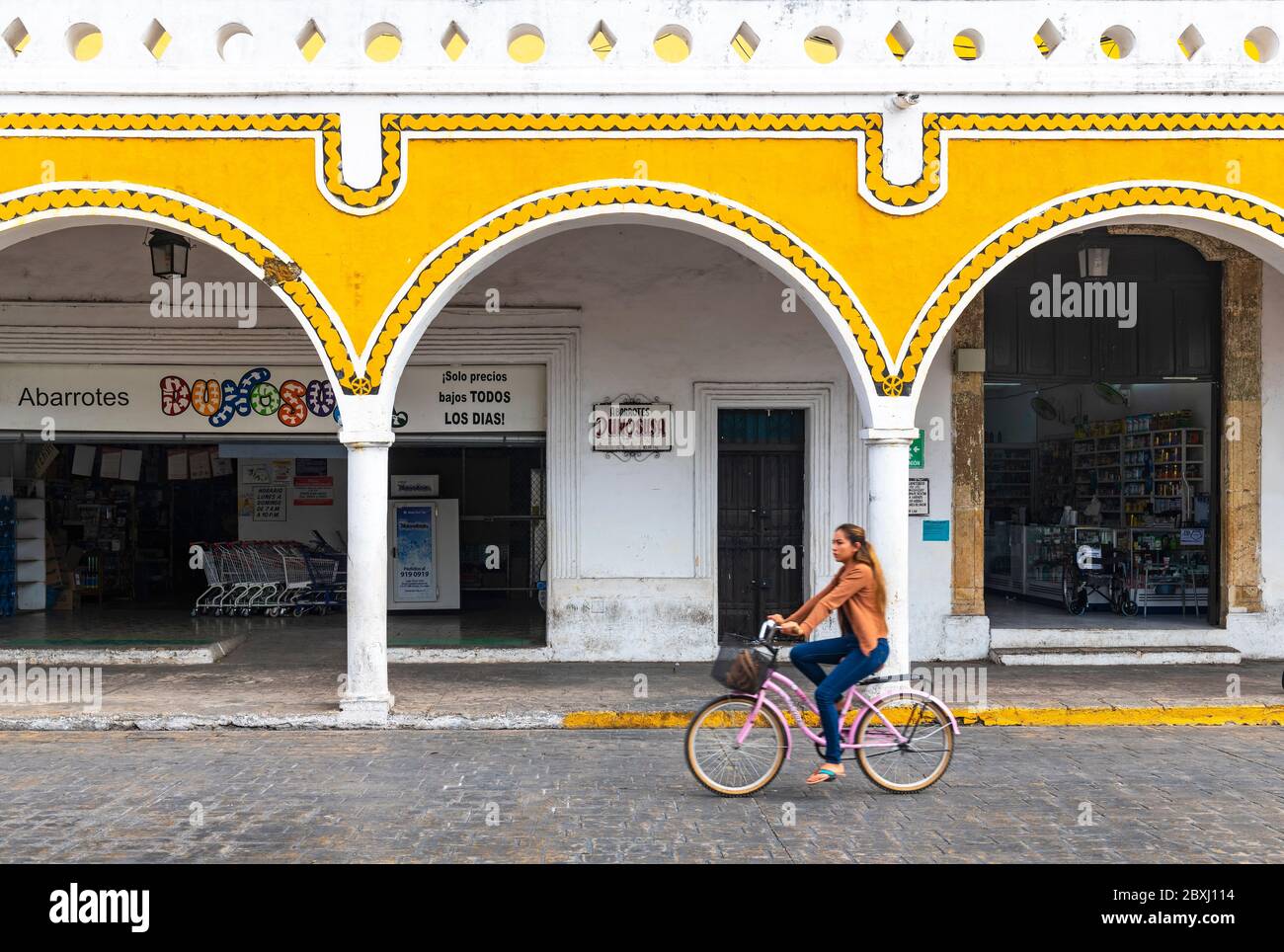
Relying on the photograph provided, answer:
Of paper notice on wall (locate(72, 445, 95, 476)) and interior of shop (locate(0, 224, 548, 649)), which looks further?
paper notice on wall (locate(72, 445, 95, 476))

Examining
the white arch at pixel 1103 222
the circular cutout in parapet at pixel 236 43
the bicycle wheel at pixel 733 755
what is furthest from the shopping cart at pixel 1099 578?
the circular cutout in parapet at pixel 236 43

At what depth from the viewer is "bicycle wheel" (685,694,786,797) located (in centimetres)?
688

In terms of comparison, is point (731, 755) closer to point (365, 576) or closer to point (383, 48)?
point (365, 576)

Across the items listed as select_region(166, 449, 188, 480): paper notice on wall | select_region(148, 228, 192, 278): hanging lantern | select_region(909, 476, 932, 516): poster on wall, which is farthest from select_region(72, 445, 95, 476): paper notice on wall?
select_region(909, 476, 932, 516): poster on wall

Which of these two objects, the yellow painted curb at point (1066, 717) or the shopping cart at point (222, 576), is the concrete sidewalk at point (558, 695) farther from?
the shopping cart at point (222, 576)

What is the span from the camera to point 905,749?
6.94m

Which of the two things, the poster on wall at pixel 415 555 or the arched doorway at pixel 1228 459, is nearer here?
the arched doorway at pixel 1228 459

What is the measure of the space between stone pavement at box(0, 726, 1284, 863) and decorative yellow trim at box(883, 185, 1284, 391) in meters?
2.99

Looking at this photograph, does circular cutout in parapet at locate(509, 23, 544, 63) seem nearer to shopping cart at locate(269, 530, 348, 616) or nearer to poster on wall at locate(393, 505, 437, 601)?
poster on wall at locate(393, 505, 437, 601)

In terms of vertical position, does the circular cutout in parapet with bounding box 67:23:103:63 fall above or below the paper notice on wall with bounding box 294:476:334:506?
above

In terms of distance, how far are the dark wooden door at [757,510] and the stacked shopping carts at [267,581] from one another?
5414 mm

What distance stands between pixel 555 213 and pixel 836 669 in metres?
4.09

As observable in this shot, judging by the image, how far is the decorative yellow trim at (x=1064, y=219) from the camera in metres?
9.10

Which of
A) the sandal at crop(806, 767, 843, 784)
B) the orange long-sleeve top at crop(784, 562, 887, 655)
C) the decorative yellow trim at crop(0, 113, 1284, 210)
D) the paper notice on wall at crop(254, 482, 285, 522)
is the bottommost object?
the sandal at crop(806, 767, 843, 784)
